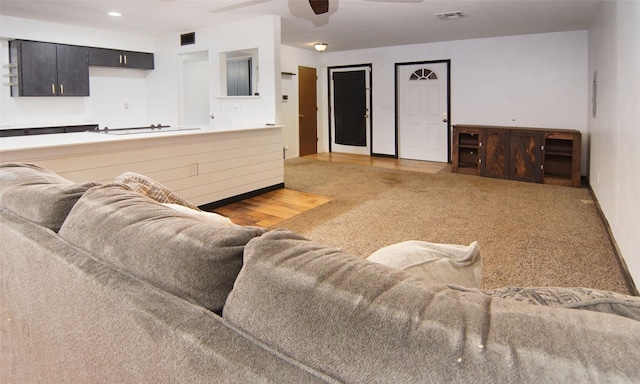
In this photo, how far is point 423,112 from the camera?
8516 mm

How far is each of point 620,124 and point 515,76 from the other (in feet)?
13.9

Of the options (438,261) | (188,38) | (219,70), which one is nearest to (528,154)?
(219,70)

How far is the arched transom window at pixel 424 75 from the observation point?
8.29 metres

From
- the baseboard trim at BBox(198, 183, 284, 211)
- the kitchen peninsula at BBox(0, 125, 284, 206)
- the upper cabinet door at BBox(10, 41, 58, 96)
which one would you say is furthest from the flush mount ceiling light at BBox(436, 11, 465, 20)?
the upper cabinet door at BBox(10, 41, 58, 96)

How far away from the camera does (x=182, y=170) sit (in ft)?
14.7

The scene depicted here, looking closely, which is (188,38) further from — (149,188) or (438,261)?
(438,261)

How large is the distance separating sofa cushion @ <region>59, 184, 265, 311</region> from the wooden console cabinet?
6.44 m

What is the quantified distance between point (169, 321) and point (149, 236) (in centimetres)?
25

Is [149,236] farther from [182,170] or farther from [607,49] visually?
[607,49]

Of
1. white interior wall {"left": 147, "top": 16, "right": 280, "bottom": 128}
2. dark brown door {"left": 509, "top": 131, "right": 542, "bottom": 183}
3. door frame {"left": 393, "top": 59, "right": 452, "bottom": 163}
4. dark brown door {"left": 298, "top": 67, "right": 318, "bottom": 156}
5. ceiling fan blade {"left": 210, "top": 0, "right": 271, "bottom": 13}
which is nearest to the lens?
ceiling fan blade {"left": 210, "top": 0, "right": 271, "bottom": 13}

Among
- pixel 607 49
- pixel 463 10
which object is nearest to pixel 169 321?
pixel 607 49

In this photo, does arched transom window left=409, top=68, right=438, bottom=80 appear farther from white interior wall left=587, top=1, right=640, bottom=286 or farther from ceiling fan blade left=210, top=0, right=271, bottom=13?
ceiling fan blade left=210, top=0, right=271, bottom=13

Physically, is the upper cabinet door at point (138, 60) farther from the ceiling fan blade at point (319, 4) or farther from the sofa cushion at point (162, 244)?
the sofa cushion at point (162, 244)

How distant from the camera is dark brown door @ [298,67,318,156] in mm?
9062
